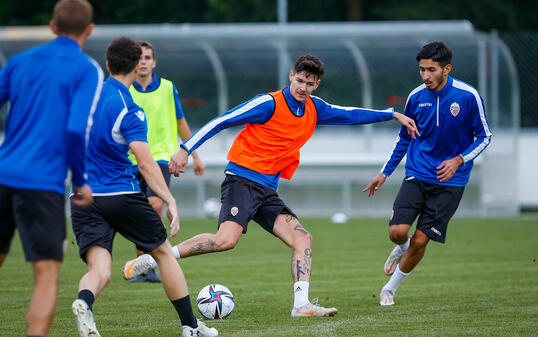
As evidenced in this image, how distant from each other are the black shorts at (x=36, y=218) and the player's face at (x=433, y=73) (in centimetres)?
398

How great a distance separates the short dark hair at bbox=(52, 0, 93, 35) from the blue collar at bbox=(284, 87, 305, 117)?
2643 millimetres

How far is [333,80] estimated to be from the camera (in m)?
19.3

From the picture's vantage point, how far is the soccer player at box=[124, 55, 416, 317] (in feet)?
22.9

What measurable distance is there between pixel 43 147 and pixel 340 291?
14.8ft

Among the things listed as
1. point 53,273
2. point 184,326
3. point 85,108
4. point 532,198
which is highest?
point 85,108

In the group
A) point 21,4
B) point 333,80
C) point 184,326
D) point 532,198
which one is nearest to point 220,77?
point 333,80

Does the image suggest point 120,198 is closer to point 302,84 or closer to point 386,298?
point 302,84

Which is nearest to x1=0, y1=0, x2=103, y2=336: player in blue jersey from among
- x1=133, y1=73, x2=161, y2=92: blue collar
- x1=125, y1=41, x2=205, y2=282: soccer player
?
x1=125, y1=41, x2=205, y2=282: soccer player

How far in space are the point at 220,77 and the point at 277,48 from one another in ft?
4.76

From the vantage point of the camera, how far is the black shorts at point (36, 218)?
463 cm

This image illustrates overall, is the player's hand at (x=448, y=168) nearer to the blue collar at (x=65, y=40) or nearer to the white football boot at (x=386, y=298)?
the white football boot at (x=386, y=298)

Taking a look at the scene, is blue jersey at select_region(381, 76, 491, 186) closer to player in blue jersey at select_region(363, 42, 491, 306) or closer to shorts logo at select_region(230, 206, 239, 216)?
player in blue jersey at select_region(363, 42, 491, 306)

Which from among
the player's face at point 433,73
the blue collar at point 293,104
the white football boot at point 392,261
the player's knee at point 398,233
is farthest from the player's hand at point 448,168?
the blue collar at point 293,104

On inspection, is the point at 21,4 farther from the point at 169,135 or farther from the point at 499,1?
the point at 169,135
